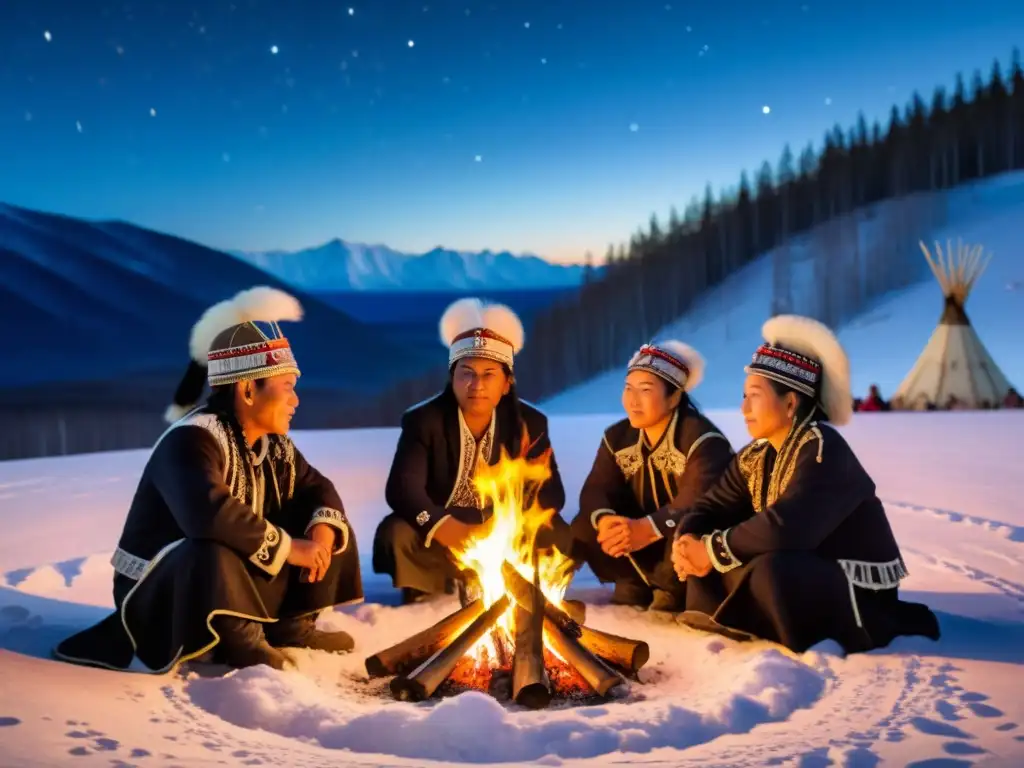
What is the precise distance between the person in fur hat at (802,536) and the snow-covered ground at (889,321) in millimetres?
13688

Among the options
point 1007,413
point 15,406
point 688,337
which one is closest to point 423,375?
point 15,406

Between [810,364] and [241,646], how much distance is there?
6.16 feet

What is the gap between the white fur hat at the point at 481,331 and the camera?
3893 mm

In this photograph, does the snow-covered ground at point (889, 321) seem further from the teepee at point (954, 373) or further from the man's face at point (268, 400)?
the man's face at point (268, 400)

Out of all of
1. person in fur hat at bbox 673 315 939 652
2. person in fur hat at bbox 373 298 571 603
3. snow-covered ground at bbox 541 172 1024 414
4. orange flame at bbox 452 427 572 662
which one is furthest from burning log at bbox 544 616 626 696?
snow-covered ground at bbox 541 172 1024 414

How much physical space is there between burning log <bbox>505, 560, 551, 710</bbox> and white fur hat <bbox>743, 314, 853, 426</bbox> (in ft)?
3.20

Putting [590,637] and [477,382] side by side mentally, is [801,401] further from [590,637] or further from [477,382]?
[477,382]

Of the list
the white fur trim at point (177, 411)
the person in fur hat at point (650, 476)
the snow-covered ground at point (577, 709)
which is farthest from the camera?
the person in fur hat at point (650, 476)

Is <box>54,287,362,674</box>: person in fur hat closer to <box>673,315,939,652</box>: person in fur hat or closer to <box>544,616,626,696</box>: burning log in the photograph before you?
<box>544,616,626,696</box>: burning log

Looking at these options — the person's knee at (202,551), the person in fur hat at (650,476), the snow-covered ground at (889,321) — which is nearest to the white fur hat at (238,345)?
the person's knee at (202,551)

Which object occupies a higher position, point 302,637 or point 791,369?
point 791,369

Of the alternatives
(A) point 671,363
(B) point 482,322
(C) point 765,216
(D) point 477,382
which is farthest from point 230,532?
(C) point 765,216

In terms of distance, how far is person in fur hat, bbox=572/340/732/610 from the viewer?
3.71 metres

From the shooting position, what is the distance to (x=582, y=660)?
283 cm
